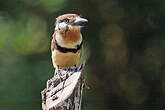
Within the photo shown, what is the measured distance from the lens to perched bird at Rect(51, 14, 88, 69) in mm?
3660

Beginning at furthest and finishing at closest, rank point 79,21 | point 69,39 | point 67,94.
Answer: point 69,39 < point 79,21 < point 67,94

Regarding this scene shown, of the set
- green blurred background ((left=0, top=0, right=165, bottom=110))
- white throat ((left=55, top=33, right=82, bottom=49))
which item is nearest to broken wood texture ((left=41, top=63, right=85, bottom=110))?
white throat ((left=55, top=33, right=82, bottom=49))

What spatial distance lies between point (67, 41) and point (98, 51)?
1.90 metres

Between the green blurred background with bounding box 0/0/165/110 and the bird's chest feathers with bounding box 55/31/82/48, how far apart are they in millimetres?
1404

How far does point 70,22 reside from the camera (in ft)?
12.0

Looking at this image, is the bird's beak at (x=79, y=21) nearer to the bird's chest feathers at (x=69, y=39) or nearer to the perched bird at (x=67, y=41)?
the perched bird at (x=67, y=41)

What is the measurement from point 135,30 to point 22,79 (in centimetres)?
146

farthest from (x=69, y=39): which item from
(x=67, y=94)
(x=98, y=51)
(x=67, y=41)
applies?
(x=98, y=51)

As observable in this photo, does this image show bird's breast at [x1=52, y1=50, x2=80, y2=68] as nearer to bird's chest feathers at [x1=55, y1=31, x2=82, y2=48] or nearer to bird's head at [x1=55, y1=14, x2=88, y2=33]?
bird's chest feathers at [x1=55, y1=31, x2=82, y2=48]

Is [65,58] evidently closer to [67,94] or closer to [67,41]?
[67,41]

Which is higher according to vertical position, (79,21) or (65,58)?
(79,21)

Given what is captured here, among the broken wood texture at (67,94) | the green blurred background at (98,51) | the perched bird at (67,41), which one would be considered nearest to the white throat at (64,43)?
the perched bird at (67,41)

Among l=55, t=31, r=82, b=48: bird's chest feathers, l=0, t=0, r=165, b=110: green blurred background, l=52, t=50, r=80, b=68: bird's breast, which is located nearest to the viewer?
l=55, t=31, r=82, b=48: bird's chest feathers

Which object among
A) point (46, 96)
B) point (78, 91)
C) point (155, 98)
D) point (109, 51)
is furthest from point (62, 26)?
point (155, 98)
